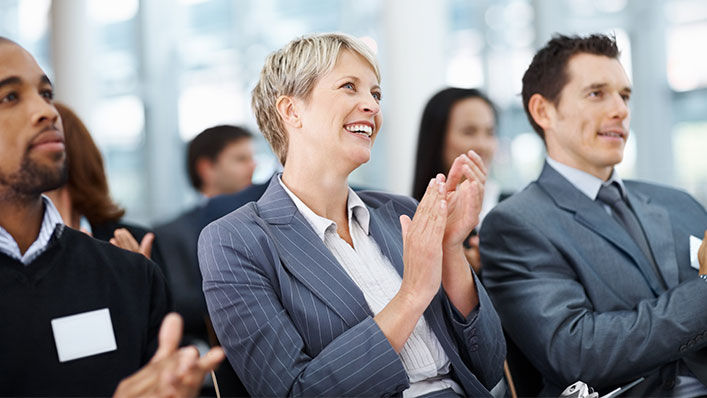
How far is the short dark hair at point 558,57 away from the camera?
2.33 meters

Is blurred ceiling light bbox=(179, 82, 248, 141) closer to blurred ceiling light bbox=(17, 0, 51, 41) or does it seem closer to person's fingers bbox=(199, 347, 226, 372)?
blurred ceiling light bbox=(17, 0, 51, 41)

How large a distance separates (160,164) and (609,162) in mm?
7156

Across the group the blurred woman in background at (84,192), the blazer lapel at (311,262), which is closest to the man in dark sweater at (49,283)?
the blazer lapel at (311,262)

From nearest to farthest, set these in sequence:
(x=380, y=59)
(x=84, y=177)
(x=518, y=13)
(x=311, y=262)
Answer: (x=311, y=262), (x=84, y=177), (x=518, y=13), (x=380, y=59)

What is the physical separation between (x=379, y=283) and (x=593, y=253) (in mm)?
727

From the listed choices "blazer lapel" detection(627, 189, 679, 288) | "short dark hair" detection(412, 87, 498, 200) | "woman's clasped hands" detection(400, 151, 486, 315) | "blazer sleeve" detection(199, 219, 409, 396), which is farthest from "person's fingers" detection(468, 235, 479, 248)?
"blazer sleeve" detection(199, 219, 409, 396)

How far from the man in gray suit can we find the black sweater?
1.05 metres

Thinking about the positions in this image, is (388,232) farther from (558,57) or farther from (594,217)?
(558,57)

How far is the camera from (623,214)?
7.38ft

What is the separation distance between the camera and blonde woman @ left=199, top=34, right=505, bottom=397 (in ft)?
5.14

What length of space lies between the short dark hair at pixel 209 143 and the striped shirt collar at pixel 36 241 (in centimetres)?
286

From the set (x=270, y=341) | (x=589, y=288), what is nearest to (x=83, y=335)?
(x=270, y=341)

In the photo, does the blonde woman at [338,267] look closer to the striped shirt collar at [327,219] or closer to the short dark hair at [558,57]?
the striped shirt collar at [327,219]

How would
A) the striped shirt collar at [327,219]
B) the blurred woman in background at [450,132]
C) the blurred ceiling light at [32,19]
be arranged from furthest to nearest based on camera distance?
the blurred ceiling light at [32,19] < the blurred woman in background at [450,132] < the striped shirt collar at [327,219]
